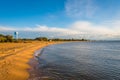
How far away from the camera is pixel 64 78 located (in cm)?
1260

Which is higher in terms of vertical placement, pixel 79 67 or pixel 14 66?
pixel 14 66

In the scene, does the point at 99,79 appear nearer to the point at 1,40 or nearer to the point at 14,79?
the point at 14,79

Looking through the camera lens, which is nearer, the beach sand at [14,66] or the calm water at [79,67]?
the beach sand at [14,66]

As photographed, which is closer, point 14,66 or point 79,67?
point 14,66

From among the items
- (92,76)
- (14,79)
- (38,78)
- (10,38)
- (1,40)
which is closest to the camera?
(14,79)

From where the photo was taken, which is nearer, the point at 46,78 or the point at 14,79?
the point at 14,79

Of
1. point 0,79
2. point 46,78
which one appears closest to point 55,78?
point 46,78

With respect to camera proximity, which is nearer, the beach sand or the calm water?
the beach sand

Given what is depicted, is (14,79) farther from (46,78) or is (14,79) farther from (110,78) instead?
(110,78)

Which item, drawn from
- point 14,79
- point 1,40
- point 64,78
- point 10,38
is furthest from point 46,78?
point 10,38

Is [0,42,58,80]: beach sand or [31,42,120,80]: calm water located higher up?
[0,42,58,80]: beach sand

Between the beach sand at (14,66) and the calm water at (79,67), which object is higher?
the beach sand at (14,66)

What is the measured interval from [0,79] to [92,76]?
8.05 m

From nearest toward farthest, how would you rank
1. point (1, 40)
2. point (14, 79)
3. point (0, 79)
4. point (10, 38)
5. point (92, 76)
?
point (0, 79), point (14, 79), point (92, 76), point (1, 40), point (10, 38)
